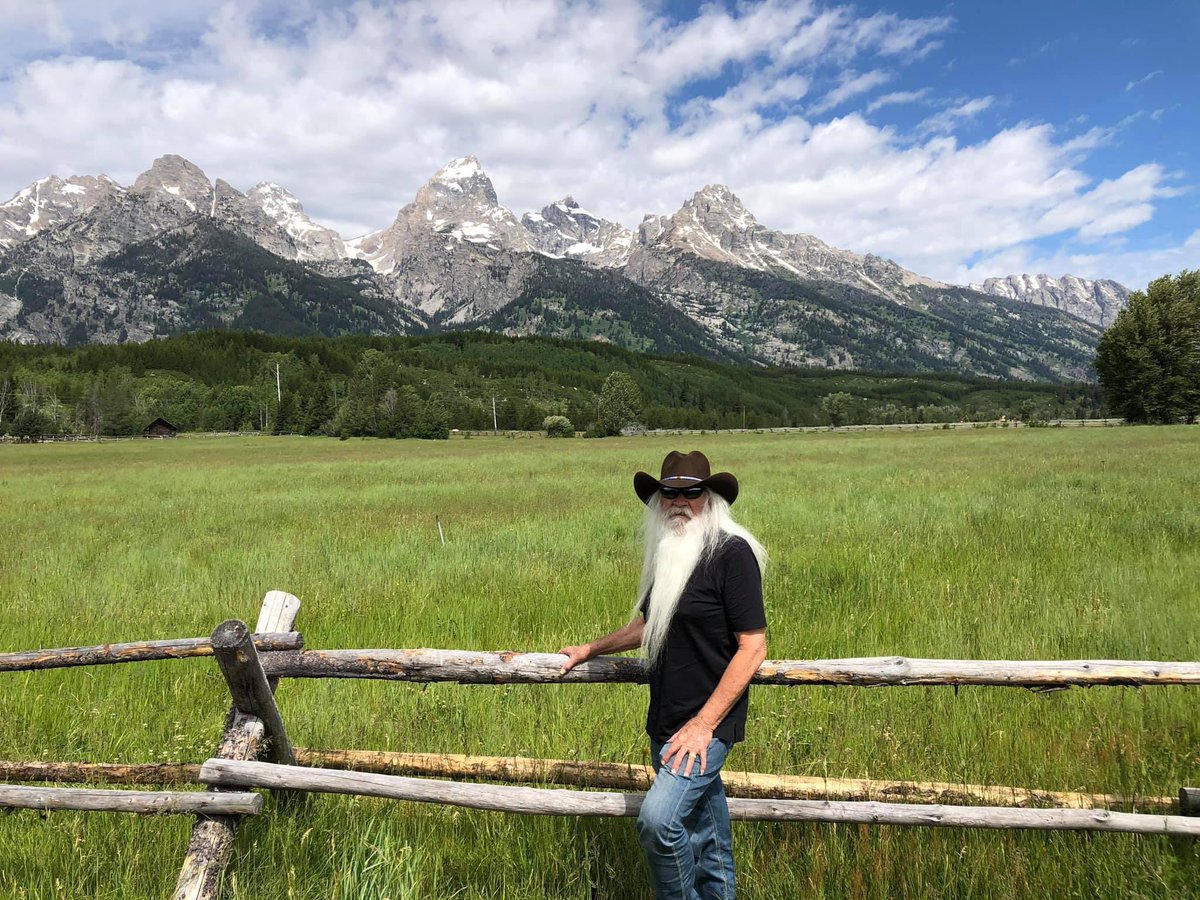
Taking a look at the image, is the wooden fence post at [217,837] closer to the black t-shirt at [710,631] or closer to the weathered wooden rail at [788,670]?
the weathered wooden rail at [788,670]

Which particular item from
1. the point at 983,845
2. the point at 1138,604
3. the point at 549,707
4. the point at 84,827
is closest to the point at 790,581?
the point at 1138,604

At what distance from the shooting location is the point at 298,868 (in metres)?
3.60

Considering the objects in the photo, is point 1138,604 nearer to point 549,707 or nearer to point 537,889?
point 549,707

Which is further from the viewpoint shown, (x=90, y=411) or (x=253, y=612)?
(x=90, y=411)

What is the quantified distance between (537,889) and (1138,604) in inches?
306

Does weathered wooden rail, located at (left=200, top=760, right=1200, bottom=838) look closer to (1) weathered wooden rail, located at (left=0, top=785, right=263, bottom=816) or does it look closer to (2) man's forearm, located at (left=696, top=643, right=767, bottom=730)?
(1) weathered wooden rail, located at (left=0, top=785, right=263, bottom=816)

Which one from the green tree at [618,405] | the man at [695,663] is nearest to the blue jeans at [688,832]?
the man at [695,663]

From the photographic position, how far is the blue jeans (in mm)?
2766

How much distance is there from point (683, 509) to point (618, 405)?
11768 cm

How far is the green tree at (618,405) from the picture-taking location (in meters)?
115

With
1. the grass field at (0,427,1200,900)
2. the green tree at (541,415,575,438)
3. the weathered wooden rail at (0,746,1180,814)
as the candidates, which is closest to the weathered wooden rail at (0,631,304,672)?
the weathered wooden rail at (0,746,1180,814)

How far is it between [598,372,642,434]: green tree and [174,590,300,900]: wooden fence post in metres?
110

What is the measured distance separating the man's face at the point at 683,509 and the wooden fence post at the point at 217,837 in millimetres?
2391

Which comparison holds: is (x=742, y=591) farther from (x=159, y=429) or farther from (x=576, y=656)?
(x=159, y=429)
